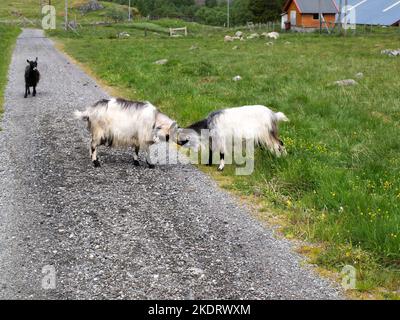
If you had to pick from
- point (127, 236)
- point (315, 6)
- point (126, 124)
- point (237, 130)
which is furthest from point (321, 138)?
point (315, 6)

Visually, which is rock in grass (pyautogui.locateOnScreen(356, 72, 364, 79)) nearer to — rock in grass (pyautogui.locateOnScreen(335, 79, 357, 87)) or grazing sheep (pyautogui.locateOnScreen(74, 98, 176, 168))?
rock in grass (pyautogui.locateOnScreen(335, 79, 357, 87))

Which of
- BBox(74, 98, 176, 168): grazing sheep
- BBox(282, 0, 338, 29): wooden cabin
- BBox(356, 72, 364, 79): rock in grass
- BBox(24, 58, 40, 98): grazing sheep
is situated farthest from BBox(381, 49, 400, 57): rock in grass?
BBox(282, 0, 338, 29): wooden cabin

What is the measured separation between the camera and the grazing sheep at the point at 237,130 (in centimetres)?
982

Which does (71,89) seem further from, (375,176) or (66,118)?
(375,176)

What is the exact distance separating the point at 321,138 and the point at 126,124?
15.4 feet

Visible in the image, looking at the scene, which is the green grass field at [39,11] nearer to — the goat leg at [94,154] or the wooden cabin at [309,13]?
the wooden cabin at [309,13]

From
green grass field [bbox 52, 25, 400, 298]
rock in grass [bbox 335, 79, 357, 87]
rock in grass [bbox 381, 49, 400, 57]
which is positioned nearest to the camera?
green grass field [bbox 52, 25, 400, 298]

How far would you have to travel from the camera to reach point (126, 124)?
33.1ft

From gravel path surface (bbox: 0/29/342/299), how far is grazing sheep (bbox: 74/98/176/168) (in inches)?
25.9

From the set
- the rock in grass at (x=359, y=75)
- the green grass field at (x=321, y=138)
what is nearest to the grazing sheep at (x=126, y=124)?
the green grass field at (x=321, y=138)

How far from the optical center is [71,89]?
64.6ft

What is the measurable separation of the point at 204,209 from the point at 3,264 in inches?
130

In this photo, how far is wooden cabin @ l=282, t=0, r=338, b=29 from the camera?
6681 cm

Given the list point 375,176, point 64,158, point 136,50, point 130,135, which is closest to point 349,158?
point 375,176
